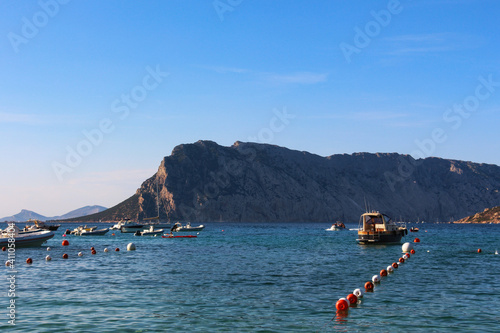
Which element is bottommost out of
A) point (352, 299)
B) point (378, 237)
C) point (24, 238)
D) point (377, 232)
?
point (352, 299)

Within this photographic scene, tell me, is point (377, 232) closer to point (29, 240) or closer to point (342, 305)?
point (342, 305)

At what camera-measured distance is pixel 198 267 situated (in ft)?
148

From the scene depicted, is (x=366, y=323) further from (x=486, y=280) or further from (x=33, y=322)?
(x=486, y=280)

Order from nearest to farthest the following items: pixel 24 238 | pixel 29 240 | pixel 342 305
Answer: pixel 342 305 → pixel 24 238 → pixel 29 240

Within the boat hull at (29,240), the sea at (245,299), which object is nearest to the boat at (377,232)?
the sea at (245,299)

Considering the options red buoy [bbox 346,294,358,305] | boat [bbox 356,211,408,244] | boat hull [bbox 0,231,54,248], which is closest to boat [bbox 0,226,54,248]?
boat hull [bbox 0,231,54,248]

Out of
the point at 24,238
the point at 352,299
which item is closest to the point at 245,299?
the point at 352,299

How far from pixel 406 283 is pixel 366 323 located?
539 inches

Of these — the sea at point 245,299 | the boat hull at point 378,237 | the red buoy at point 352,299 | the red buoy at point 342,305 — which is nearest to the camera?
the sea at point 245,299

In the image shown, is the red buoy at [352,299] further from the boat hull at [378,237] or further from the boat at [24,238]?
the boat at [24,238]

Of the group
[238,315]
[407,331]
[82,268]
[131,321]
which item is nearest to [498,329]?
[407,331]

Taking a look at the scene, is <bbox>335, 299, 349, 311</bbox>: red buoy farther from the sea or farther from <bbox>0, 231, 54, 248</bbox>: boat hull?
<bbox>0, 231, 54, 248</bbox>: boat hull

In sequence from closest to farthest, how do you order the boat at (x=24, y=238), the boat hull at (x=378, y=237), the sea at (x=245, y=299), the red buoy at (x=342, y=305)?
the sea at (x=245, y=299) → the red buoy at (x=342, y=305) → the boat at (x=24, y=238) → the boat hull at (x=378, y=237)

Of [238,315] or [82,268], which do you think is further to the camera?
[82,268]
